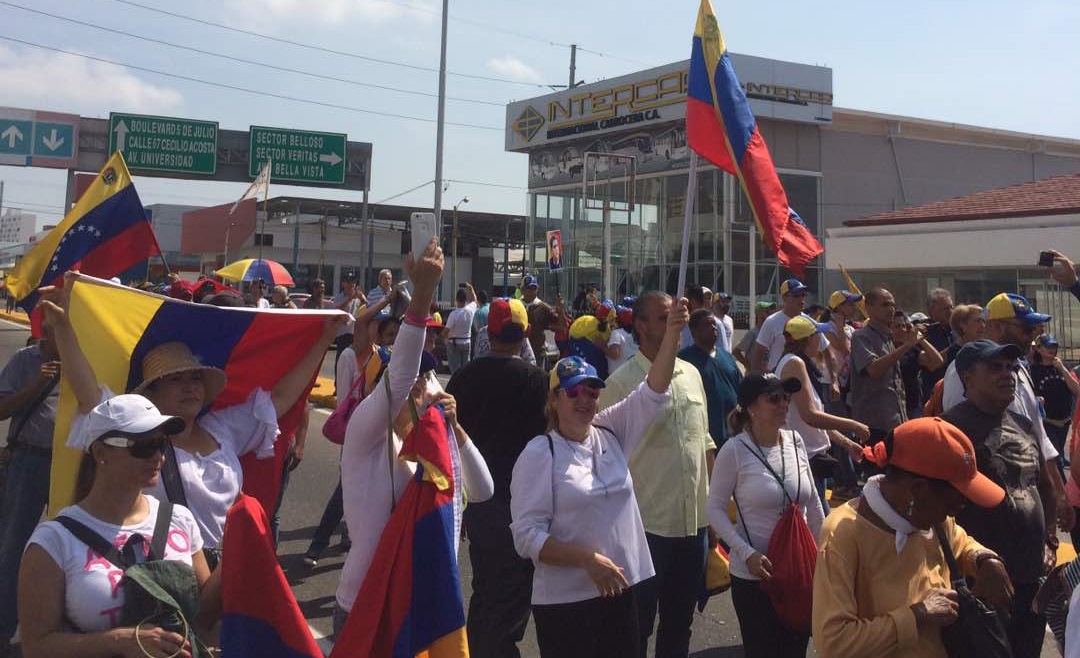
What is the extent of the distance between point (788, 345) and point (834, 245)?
704 inches

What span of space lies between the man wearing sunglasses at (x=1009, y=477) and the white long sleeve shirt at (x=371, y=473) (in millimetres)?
2454

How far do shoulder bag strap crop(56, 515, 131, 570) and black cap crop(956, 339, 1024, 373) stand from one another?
3.73 meters

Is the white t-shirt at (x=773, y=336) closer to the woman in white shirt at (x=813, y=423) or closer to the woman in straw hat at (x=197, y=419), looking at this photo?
the woman in white shirt at (x=813, y=423)

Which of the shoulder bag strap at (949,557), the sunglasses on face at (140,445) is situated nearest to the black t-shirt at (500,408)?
the sunglasses on face at (140,445)

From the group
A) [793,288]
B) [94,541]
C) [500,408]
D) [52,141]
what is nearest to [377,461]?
[94,541]

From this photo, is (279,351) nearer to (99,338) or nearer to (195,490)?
(99,338)

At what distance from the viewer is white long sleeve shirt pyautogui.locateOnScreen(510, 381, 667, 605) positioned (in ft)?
12.5

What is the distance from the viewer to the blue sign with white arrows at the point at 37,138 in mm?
34031

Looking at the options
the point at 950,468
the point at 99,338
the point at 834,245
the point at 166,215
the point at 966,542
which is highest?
the point at 166,215

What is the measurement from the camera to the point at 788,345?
705cm

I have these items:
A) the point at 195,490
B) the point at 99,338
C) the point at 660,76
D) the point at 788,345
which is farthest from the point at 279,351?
the point at 660,76

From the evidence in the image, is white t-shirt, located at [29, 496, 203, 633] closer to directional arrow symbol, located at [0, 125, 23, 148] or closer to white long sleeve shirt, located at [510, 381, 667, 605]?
white long sleeve shirt, located at [510, 381, 667, 605]

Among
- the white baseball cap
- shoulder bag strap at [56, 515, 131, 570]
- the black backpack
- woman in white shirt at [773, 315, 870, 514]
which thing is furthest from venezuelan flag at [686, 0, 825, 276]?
shoulder bag strap at [56, 515, 131, 570]

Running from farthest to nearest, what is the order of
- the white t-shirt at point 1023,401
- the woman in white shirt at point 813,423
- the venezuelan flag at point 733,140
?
1. the woman in white shirt at point 813,423
2. the venezuelan flag at point 733,140
3. the white t-shirt at point 1023,401
